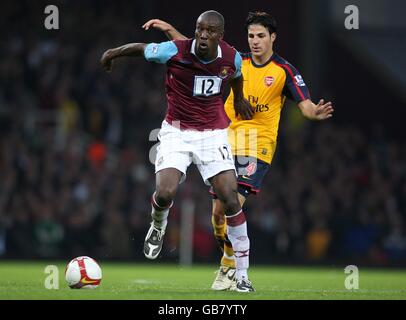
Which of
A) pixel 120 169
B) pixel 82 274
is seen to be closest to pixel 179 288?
pixel 82 274

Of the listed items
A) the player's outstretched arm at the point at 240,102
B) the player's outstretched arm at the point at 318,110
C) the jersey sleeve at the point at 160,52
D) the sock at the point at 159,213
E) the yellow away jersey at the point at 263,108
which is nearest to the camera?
the jersey sleeve at the point at 160,52

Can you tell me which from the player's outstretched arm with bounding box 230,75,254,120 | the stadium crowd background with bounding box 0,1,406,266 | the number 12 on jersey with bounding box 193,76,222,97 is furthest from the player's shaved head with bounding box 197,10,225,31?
the stadium crowd background with bounding box 0,1,406,266

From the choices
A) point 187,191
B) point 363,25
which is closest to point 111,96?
point 187,191

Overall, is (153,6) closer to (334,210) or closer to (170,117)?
(334,210)

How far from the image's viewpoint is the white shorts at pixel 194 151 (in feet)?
30.5

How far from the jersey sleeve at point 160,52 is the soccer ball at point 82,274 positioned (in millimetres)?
2017

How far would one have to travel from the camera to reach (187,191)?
18344mm

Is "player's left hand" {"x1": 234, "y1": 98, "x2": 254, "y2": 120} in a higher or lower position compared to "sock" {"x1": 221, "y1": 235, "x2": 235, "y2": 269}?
higher

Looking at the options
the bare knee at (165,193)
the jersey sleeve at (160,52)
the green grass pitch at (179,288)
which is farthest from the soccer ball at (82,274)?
the jersey sleeve at (160,52)

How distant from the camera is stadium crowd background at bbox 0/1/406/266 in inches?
696

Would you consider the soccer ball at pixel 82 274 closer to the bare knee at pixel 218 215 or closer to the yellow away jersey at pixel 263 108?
the bare knee at pixel 218 215

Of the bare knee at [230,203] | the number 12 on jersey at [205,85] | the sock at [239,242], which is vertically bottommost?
the sock at [239,242]

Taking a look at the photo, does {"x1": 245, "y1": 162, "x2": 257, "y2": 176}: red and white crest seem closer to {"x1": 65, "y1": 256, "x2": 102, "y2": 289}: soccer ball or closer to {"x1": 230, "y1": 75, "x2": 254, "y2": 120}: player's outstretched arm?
{"x1": 230, "y1": 75, "x2": 254, "y2": 120}: player's outstretched arm

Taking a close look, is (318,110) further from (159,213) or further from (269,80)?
(159,213)
